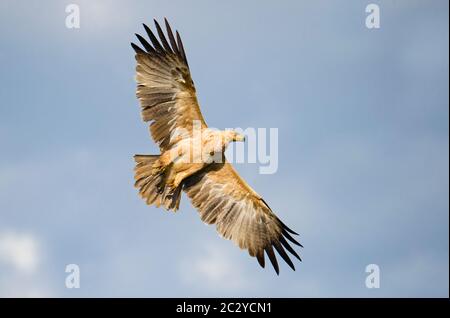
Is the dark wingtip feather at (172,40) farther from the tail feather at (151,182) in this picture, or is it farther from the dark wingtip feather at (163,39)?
the tail feather at (151,182)

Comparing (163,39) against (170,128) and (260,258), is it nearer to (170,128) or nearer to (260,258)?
(170,128)

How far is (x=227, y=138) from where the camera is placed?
12.5m

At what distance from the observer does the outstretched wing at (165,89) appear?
1259 centimetres

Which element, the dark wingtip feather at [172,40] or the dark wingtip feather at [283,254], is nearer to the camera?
the dark wingtip feather at [172,40]

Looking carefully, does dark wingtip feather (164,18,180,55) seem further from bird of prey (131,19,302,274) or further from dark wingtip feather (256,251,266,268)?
dark wingtip feather (256,251,266,268)

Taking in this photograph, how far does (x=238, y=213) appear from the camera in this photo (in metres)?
13.5

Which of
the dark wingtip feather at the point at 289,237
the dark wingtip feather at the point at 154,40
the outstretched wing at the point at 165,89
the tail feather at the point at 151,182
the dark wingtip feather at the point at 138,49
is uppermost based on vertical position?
the dark wingtip feather at the point at 154,40

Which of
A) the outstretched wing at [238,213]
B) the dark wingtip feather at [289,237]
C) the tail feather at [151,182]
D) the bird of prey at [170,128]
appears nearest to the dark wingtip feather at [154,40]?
the bird of prey at [170,128]

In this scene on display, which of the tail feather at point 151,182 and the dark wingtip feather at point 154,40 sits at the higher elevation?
the dark wingtip feather at point 154,40

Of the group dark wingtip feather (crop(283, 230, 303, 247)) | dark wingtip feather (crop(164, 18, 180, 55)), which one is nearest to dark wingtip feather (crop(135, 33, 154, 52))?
dark wingtip feather (crop(164, 18, 180, 55))

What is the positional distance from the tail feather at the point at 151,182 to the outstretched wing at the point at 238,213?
1.96 feet
